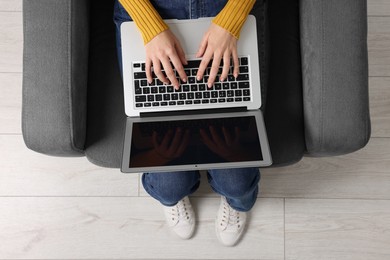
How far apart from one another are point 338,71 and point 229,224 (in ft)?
1.95

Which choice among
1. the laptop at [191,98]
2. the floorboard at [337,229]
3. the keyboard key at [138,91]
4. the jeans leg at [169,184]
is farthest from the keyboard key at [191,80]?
the floorboard at [337,229]

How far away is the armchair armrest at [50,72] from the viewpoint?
0.96 metres

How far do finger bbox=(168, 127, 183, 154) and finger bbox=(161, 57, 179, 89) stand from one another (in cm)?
10

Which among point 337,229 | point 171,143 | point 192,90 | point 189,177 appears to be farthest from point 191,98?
point 337,229

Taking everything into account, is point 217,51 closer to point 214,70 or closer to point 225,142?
point 214,70

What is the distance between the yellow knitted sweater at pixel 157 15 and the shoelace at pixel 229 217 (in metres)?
0.57

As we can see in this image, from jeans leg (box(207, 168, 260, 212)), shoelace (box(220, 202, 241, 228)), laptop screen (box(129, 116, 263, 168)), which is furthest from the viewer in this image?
shoelace (box(220, 202, 241, 228))

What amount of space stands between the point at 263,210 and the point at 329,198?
0.21 m

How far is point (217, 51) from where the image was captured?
38.4 inches

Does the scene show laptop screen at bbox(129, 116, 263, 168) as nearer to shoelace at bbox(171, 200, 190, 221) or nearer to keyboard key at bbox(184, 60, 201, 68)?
keyboard key at bbox(184, 60, 201, 68)

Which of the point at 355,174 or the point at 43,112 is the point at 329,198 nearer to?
the point at 355,174

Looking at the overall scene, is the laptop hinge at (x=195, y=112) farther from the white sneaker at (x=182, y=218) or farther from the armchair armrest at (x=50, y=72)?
the white sneaker at (x=182, y=218)

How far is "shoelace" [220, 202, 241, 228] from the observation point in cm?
135

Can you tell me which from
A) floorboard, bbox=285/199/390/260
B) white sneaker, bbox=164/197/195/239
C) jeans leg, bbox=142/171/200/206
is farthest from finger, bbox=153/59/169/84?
floorboard, bbox=285/199/390/260
